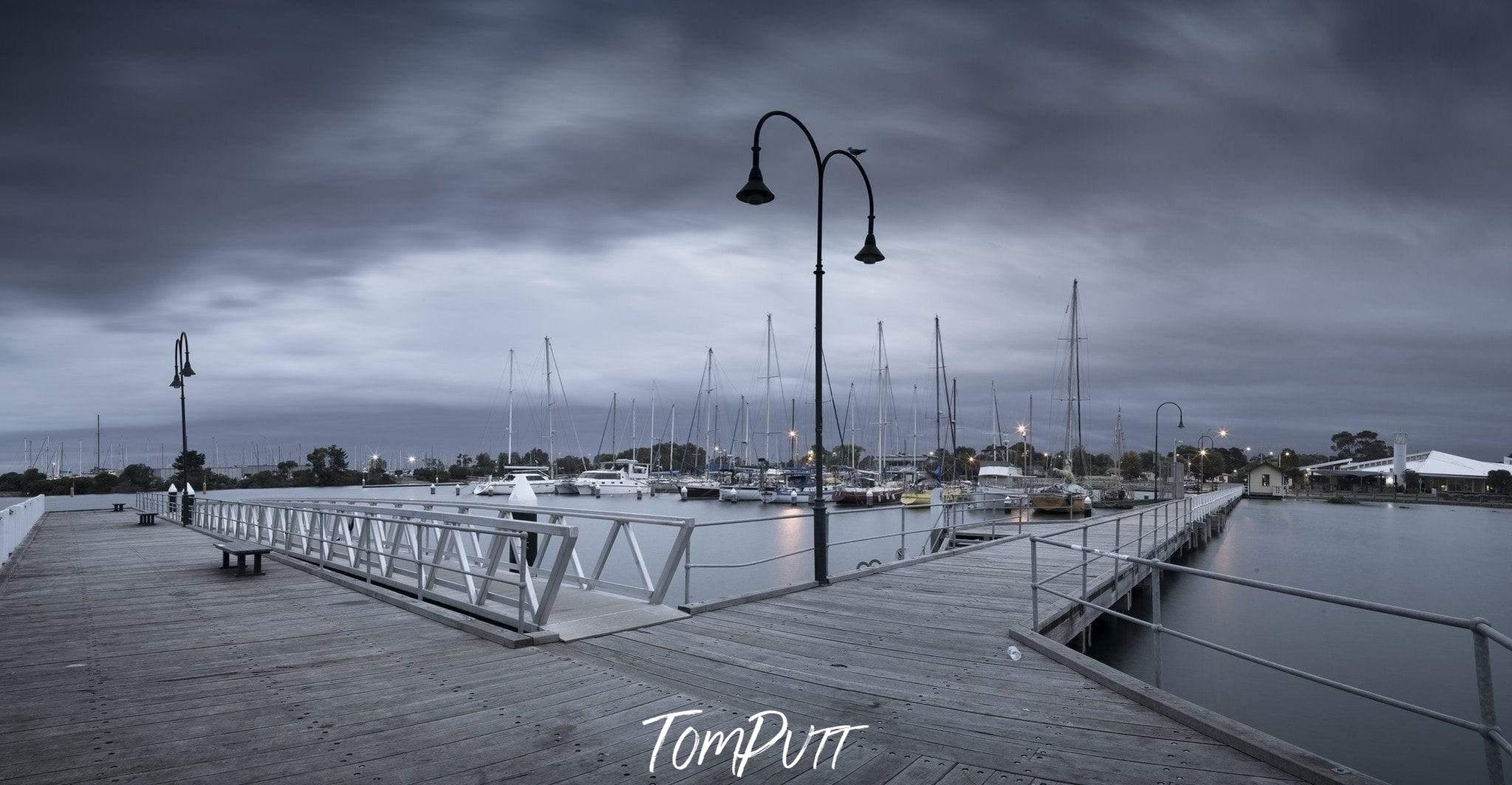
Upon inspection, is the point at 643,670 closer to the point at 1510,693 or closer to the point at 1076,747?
the point at 1076,747

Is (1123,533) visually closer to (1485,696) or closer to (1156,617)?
(1156,617)

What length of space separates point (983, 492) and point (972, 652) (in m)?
58.8

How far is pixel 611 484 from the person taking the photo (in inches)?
3634

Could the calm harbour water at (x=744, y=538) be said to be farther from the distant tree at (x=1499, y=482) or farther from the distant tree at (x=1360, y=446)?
the distant tree at (x=1360, y=446)

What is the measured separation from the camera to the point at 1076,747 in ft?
16.0

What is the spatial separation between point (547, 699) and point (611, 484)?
8836 cm

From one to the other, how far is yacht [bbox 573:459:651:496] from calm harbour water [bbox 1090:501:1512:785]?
63669mm

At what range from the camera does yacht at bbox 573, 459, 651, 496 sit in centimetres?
9219

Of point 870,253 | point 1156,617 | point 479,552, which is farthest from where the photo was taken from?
point 870,253

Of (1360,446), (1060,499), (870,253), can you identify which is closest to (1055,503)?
(1060,499)

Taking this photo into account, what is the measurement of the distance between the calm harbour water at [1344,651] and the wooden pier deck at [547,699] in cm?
1105

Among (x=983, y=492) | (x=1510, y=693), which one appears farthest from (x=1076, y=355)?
(x=1510, y=693)

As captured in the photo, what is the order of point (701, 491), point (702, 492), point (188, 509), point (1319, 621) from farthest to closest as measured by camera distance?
point (702, 492)
point (701, 491)
point (188, 509)
point (1319, 621)

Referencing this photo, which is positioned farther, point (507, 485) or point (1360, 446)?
point (1360, 446)
